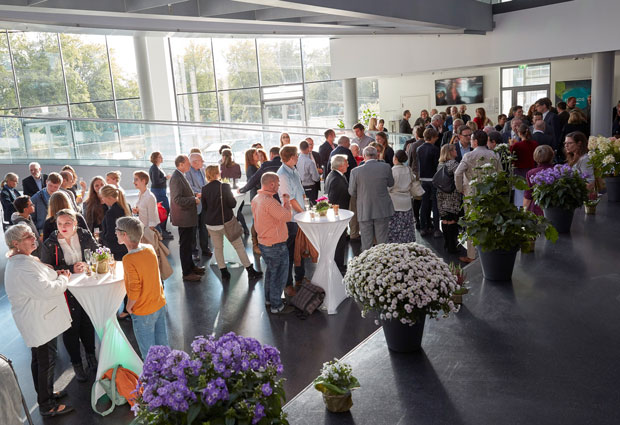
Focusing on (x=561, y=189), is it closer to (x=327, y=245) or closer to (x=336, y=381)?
(x=327, y=245)

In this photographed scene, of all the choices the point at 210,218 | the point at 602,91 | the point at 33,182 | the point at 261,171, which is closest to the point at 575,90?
the point at 602,91

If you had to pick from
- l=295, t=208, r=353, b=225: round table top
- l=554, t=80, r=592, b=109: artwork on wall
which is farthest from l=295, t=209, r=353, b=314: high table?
l=554, t=80, r=592, b=109: artwork on wall

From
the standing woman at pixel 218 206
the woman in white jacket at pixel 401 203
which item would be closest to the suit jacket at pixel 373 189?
the woman in white jacket at pixel 401 203

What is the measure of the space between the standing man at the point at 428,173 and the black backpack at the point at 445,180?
3.41 ft

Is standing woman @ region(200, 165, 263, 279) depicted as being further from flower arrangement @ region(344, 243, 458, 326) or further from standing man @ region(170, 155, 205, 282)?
flower arrangement @ region(344, 243, 458, 326)

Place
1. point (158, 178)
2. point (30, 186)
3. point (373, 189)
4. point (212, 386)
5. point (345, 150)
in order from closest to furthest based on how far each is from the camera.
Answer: point (212, 386) < point (373, 189) < point (345, 150) < point (30, 186) < point (158, 178)

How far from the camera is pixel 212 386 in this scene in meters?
2.12

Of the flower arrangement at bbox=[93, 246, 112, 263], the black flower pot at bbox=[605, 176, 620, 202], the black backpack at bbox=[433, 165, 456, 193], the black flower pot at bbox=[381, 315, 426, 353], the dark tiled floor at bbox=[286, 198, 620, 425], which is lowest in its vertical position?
the dark tiled floor at bbox=[286, 198, 620, 425]

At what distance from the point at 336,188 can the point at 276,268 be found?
172 cm

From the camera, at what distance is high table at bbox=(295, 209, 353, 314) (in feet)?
20.2

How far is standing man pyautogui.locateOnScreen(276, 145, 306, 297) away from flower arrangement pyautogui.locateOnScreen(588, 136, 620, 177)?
3.74 meters

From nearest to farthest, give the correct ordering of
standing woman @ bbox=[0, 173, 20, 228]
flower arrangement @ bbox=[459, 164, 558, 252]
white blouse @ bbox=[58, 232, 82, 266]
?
flower arrangement @ bbox=[459, 164, 558, 252], white blouse @ bbox=[58, 232, 82, 266], standing woman @ bbox=[0, 173, 20, 228]

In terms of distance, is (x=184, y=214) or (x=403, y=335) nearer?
(x=403, y=335)

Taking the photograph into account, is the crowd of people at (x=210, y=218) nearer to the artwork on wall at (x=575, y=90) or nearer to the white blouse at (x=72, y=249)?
the white blouse at (x=72, y=249)
